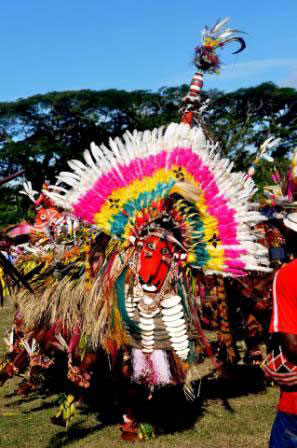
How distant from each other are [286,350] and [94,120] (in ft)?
112

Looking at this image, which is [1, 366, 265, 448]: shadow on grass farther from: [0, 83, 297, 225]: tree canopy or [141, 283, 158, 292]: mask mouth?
[0, 83, 297, 225]: tree canopy

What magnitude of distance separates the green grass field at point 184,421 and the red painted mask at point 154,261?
156 cm

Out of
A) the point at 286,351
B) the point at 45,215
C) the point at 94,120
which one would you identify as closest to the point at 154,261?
the point at 286,351

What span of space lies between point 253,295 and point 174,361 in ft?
3.81

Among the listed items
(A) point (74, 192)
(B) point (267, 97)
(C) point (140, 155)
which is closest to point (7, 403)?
(A) point (74, 192)

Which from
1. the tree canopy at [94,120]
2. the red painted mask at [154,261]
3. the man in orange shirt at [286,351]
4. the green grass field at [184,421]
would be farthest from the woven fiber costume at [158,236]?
the tree canopy at [94,120]

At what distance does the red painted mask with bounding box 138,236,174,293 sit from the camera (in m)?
4.43

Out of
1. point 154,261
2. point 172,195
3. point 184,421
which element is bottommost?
point 184,421

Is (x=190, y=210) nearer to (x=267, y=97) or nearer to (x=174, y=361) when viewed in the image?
(x=174, y=361)

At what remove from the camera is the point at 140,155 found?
181 inches

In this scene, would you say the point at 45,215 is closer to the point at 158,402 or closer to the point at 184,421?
the point at 158,402

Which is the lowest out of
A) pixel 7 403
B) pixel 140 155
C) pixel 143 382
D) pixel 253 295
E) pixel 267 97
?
pixel 7 403

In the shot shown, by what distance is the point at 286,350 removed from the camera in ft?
9.47

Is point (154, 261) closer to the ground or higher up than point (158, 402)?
higher up
